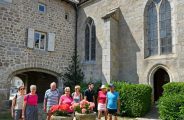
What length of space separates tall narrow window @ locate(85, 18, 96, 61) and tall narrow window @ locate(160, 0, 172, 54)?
519 centimetres

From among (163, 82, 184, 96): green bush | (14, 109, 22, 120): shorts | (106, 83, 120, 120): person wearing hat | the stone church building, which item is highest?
the stone church building

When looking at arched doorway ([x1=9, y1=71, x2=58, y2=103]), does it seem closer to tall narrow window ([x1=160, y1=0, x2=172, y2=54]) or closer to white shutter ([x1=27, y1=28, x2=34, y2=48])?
white shutter ([x1=27, y1=28, x2=34, y2=48])

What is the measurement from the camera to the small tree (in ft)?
51.9

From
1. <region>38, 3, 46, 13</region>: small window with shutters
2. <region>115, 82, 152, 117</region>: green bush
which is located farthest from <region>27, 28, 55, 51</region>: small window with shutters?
<region>115, 82, 152, 117</region>: green bush

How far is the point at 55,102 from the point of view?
7473 mm

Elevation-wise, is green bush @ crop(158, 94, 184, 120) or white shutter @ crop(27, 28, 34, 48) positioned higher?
white shutter @ crop(27, 28, 34, 48)

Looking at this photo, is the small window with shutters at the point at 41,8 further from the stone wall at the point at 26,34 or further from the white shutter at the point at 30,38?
the white shutter at the point at 30,38

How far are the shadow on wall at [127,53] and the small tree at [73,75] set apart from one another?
367 cm

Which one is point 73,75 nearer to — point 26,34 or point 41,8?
point 26,34

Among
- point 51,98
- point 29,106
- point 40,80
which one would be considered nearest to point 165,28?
point 51,98

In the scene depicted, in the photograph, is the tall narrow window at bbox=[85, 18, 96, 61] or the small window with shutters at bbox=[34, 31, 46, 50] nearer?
the small window with shutters at bbox=[34, 31, 46, 50]

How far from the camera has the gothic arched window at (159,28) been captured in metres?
11.9

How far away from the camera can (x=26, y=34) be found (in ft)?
45.3

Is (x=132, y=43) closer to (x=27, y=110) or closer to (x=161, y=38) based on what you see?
(x=161, y=38)
